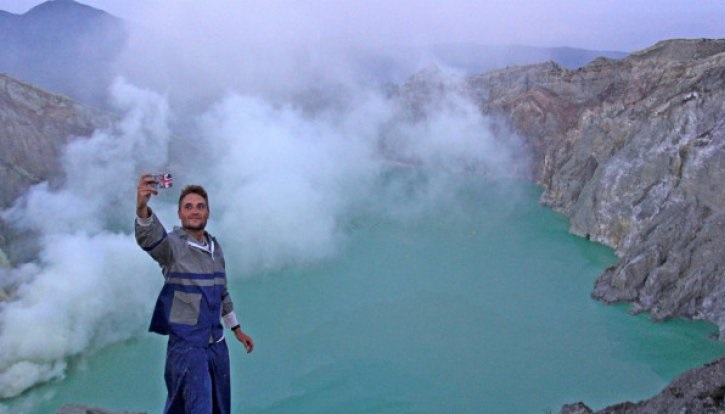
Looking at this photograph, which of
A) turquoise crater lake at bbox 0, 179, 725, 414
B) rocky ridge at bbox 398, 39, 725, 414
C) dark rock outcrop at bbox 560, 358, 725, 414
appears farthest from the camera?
rocky ridge at bbox 398, 39, 725, 414

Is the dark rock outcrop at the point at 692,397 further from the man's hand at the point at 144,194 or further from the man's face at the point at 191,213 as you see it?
the man's hand at the point at 144,194

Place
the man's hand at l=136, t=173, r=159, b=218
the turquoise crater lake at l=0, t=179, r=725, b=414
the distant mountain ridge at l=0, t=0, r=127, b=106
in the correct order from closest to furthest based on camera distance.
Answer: the man's hand at l=136, t=173, r=159, b=218, the turquoise crater lake at l=0, t=179, r=725, b=414, the distant mountain ridge at l=0, t=0, r=127, b=106

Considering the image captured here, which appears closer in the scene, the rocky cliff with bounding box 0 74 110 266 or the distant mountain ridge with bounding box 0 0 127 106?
the rocky cliff with bounding box 0 74 110 266

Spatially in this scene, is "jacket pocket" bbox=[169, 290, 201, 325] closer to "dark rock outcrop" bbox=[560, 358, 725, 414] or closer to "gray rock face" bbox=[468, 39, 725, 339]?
"dark rock outcrop" bbox=[560, 358, 725, 414]

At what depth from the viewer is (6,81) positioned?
76.3 ft

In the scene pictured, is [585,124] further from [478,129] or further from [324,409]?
[324,409]

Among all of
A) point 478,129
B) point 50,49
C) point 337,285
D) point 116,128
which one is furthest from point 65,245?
point 50,49

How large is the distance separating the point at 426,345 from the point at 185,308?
36.2ft

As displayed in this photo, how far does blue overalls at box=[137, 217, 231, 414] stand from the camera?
3.71m

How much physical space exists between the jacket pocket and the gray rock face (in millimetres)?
13819

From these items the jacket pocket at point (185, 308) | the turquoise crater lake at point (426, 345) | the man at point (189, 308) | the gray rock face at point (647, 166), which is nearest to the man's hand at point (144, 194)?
the man at point (189, 308)

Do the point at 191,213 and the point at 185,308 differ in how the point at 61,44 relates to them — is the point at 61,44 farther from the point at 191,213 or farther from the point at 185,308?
the point at 185,308

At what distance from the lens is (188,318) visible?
374 centimetres

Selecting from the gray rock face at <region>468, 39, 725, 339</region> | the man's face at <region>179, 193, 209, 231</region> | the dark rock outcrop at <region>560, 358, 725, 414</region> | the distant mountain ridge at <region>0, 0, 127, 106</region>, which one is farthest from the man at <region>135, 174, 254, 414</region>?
A: the distant mountain ridge at <region>0, 0, 127, 106</region>
